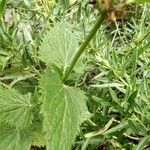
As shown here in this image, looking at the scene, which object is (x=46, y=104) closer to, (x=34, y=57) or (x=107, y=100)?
(x=107, y=100)

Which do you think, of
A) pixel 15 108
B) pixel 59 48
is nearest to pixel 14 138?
pixel 15 108

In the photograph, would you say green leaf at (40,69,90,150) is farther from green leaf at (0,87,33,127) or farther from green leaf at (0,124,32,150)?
green leaf at (0,124,32,150)

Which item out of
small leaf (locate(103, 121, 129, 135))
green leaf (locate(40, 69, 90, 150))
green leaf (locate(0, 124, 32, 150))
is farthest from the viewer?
small leaf (locate(103, 121, 129, 135))

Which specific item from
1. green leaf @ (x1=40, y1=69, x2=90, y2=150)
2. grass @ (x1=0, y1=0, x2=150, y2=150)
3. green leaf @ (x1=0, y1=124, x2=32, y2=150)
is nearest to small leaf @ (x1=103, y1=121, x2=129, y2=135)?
grass @ (x1=0, y1=0, x2=150, y2=150)

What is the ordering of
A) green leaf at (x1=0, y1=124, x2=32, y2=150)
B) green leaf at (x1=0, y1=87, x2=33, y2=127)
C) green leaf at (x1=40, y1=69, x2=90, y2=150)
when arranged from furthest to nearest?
green leaf at (x1=0, y1=124, x2=32, y2=150), green leaf at (x1=0, y1=87, x2=33, y2=127), green leaf at (x1=40, y1=69, x2=90, y2=150)

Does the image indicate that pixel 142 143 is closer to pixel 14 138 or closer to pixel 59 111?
pixel 14 138

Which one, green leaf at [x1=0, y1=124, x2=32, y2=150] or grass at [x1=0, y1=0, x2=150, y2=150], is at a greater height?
grass at [x1=0, y1=0, x2=150, y2=150]
